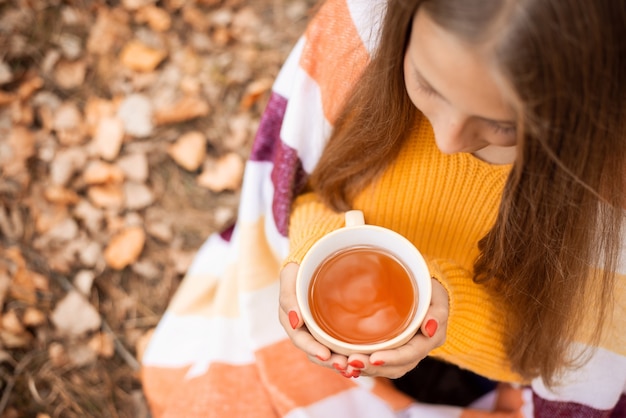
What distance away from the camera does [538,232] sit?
33.4 inches

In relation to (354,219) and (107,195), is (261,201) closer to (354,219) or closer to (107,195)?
(354,219)

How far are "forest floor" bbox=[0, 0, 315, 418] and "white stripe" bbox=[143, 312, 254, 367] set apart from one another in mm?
260

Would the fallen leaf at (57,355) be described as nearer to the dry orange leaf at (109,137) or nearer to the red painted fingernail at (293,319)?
the dry orange leaf at (109,137)

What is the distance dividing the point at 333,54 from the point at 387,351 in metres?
0.50

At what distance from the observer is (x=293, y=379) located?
119 centimetres

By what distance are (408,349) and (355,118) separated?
0.35 m

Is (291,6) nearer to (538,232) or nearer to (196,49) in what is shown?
(196,49)

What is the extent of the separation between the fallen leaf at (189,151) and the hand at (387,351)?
0.95 meters

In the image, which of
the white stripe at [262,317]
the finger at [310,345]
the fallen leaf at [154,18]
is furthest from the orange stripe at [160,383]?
the fallen leaf at [154,18]

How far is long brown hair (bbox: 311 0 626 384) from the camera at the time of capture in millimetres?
616

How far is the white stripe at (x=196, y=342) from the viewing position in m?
1.26

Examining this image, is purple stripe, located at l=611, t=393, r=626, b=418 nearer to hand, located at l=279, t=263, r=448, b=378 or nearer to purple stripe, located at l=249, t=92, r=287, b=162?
hand, located at l=279, t=263, r=448, b=378

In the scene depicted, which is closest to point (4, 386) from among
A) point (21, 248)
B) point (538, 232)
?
point (21, 248)

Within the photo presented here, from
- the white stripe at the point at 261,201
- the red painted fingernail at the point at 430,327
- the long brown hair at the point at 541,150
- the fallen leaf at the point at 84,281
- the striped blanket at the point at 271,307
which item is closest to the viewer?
the long brown hair at the point at 541,150
